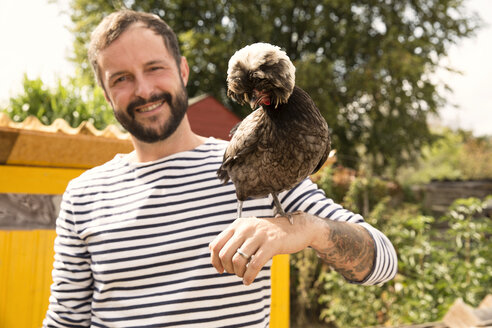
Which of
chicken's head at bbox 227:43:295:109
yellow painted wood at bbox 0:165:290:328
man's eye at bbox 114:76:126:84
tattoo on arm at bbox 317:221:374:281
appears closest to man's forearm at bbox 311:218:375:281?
tattoo on arm at bbox 317:221:374:281

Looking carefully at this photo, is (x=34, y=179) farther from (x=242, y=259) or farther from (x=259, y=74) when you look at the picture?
(x=259, y=74)

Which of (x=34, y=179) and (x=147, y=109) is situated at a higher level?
(x=147, y=109)

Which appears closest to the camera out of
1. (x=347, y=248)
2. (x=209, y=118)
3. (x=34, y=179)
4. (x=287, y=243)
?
(x=287, y=243)

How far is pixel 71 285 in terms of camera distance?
1.81 metres

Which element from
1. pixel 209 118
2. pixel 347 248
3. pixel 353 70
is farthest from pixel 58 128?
pixel 353 70

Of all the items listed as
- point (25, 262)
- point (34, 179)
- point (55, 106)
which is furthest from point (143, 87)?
point (55, 106)

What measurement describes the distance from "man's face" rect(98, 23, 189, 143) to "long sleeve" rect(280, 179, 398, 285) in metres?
0.61

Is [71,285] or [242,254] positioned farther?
[71,285]

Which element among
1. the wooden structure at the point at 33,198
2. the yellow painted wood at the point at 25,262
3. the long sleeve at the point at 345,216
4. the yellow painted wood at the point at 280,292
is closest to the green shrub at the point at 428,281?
the yellow painted wood at the point at 280,292

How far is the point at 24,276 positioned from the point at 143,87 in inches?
89.6

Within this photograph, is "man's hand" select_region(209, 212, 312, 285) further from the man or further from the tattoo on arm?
the man

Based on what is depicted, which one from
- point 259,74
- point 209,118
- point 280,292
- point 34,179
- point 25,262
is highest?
point 209,118

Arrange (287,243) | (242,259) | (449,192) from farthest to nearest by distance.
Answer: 1. (449,192)
2. (287,243)
3. (242,259)

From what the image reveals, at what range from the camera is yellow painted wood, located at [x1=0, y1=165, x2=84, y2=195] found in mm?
3100
